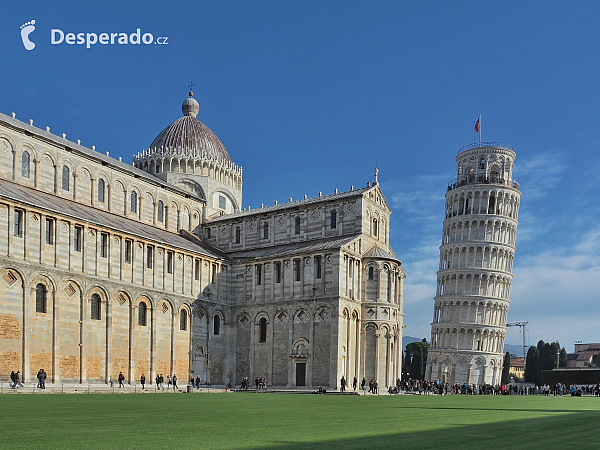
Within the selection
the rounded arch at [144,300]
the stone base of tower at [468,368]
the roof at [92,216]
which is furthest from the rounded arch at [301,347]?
the stone base of tower at [468,368]

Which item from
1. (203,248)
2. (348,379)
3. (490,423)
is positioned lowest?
(348,379)

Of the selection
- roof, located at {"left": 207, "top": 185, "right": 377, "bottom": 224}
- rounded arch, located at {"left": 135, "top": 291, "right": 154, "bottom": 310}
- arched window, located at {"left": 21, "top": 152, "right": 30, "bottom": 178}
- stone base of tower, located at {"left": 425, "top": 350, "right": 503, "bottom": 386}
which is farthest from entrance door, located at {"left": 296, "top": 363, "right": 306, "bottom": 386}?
stone base of tower, located at {"left": 425, "top": 350, "right": 503, "bottom": 386}

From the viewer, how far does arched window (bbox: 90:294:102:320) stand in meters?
46.4

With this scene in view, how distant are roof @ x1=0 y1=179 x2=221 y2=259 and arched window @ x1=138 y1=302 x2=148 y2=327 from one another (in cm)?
515

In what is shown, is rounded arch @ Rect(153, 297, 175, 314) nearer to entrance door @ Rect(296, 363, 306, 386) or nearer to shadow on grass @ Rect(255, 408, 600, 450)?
entrance door @ Rect(296, 363, 306, 386)

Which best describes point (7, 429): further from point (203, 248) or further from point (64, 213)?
point (203, 248)

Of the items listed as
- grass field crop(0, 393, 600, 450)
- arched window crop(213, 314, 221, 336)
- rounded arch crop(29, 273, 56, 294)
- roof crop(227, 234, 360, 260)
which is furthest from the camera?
arched window crop(213, 314, 221, 336)

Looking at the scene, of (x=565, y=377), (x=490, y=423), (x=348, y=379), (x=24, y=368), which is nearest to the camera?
(x=490, y=423)

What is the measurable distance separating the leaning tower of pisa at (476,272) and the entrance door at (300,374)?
43.6m

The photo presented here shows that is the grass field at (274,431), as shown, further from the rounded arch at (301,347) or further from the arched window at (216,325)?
the arched window at (216,325)

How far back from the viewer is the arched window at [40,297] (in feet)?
139

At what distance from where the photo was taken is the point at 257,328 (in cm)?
5775

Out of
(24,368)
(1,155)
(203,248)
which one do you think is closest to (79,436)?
(24,368)

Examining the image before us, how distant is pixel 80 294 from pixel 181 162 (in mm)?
25725
